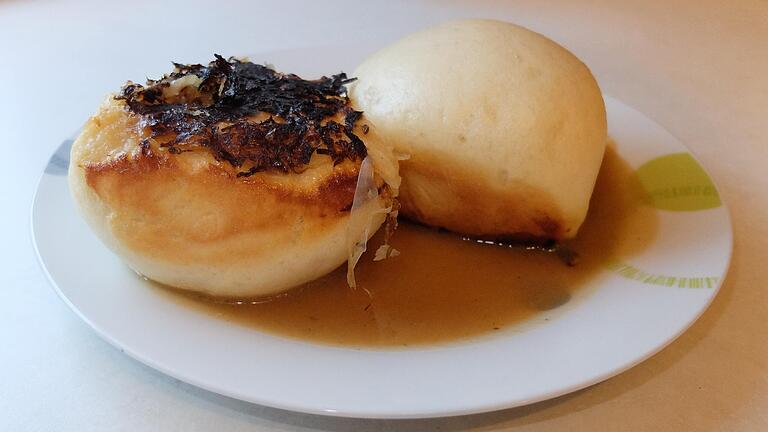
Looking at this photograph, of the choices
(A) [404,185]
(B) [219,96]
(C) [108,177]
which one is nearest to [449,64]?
(A) [404,185]

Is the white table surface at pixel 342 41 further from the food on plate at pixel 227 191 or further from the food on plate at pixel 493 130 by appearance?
the food on plate at pixel 493 130

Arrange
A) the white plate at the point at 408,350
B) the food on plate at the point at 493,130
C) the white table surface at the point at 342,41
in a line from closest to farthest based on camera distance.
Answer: the white plate at the point at 408,350 → the white table surface at the point at 342,41 → the food on plate at the point at 493,130

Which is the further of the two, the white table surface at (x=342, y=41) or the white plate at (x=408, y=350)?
the white table surface at (x=342, y=41)

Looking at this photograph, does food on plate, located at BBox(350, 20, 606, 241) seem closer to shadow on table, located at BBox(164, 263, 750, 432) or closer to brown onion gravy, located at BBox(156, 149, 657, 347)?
brown onion gravy, located at BBox(156, 149, 657, 347)

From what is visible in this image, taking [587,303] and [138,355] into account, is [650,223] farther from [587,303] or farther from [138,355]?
[138,355]

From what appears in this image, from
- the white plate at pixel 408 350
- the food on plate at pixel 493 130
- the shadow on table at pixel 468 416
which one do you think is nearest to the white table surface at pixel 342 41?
the shadow on table at pixel 468 416

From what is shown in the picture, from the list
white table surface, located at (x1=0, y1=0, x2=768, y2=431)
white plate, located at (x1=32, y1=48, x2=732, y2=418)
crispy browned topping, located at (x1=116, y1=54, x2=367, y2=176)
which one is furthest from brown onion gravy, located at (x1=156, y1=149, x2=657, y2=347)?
crispy browned topping, located at (x1=116, y1=54, x2=367, y2=176)
